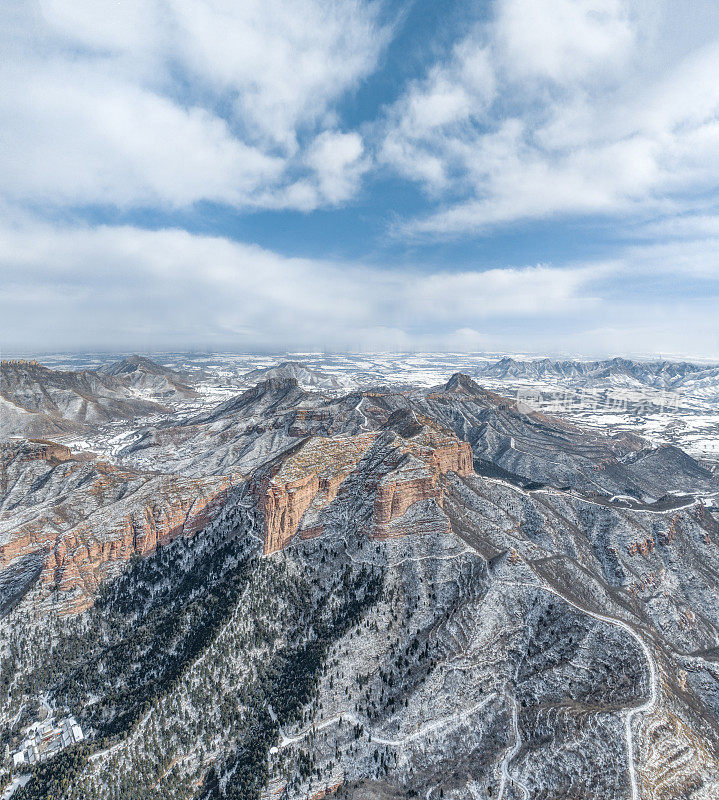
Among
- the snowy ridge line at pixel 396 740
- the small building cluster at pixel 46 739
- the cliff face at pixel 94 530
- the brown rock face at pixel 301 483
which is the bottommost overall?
the small building cluster at pixel 46 739

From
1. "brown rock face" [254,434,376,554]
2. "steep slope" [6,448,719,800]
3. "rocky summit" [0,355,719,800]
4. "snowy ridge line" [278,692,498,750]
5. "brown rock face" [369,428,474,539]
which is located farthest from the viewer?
"brown rock face" [254,434,376,554]

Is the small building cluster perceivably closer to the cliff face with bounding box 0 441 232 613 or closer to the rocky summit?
the rocky summit

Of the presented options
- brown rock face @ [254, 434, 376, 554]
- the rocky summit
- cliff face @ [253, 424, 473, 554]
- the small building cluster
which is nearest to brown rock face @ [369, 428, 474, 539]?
cliff face @ [253, 424, 473, 554]

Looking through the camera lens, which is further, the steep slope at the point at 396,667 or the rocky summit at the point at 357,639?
the rocky summit at the point at 357,639

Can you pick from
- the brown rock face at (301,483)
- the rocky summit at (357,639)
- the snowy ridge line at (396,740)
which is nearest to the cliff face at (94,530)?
the rocky summit at (357,639)

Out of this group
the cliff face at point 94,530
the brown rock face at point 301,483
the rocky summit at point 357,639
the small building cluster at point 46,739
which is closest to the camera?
the rocky summit at point 357,639

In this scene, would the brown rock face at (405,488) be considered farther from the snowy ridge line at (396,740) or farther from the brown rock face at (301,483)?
the snowy ridge line at (396,740)

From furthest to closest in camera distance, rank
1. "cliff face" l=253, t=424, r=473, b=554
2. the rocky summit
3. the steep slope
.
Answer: "cliff face" l=253, t=424, r=473, b=554 → the rocky summit → the steep slope

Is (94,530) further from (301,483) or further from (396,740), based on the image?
(396,740)
